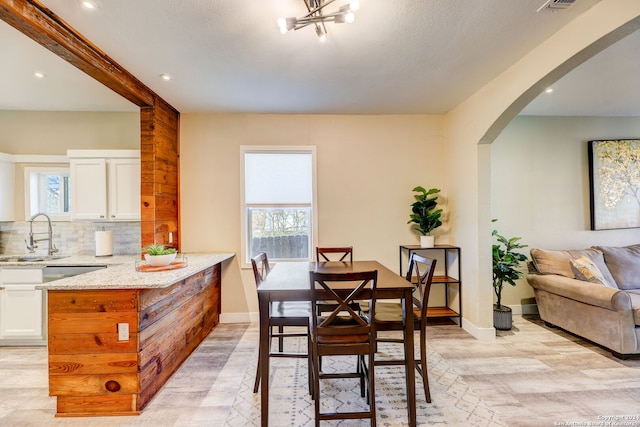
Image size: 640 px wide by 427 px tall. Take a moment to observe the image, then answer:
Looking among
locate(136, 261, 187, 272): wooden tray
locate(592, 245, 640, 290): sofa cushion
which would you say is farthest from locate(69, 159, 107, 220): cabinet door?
locate(592, 245, 640, 290): sofa cushion

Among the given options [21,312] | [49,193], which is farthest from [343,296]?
[49,193]

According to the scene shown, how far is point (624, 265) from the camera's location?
11.7 feet

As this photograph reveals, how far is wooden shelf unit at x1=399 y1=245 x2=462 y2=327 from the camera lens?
3.69m

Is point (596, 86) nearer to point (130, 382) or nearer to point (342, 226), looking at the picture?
point (342, 226)

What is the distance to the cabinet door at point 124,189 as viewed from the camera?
3.57 metres

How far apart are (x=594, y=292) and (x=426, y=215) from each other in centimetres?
178

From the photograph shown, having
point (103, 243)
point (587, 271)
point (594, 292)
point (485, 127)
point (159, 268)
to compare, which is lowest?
point (594, 292)

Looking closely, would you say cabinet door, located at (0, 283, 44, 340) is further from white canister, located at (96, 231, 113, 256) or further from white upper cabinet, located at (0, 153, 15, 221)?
white upper cabinet, located at (0, 153, 15, 221)

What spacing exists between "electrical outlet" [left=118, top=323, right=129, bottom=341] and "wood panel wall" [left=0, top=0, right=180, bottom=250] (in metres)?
1.40

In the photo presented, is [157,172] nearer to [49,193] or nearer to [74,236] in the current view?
[74,236]

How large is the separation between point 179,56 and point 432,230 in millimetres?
3451

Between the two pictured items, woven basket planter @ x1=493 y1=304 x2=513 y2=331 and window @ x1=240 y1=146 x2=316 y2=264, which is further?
window @ x1=240 y1=146 x2=316 y2=264

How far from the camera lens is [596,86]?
125 inches

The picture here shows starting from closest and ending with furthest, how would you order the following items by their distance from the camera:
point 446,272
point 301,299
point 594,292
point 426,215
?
1. point 301,299
2. point 594,292
3. point 426,215
4. point 446,272
